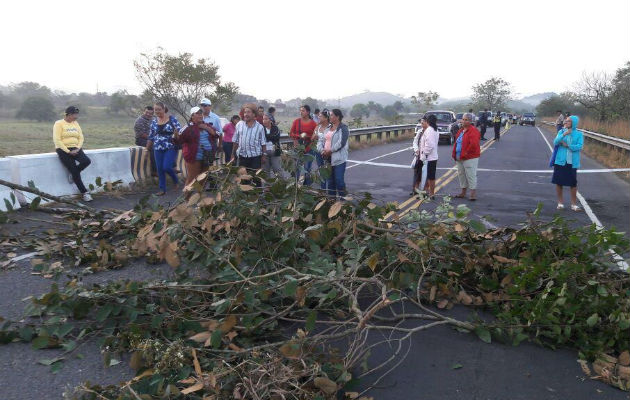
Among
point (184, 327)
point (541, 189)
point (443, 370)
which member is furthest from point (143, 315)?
point (541, 189)

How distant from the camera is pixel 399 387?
3.45 m

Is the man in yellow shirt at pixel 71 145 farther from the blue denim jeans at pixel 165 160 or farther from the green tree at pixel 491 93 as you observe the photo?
the green tree at pixel 491 93

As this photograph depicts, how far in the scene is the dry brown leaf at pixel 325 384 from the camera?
9.33 ft

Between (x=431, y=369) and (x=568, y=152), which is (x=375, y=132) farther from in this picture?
(x=431, y=369)

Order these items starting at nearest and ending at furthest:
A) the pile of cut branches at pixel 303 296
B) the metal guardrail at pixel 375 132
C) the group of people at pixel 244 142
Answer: the pile of cut branches at pixel 303 296 < the group of people at pixel 244 142 < the metal guardrail at pixel 375 132

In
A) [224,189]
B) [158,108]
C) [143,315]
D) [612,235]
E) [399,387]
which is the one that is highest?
[158,108]

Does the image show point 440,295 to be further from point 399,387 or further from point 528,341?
point 399,387

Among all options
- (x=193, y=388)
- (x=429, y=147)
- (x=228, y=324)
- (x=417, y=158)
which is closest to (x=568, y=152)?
(x=429, y=147)

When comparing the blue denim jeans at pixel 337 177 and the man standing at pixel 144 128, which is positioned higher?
the man standing at pixel 144 128

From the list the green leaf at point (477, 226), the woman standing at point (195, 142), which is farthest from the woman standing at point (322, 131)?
the green leaf at point (477, 226)

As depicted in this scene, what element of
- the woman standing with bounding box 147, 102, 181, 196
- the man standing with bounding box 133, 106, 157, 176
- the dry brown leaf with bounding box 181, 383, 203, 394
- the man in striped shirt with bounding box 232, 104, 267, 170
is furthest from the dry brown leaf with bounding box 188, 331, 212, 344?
the man standing with bounding box 133, 106, 157, 176

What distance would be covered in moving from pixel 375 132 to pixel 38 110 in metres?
41.9

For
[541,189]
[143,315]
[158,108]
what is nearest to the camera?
[143,315]

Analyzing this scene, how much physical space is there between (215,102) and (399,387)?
26.5m
